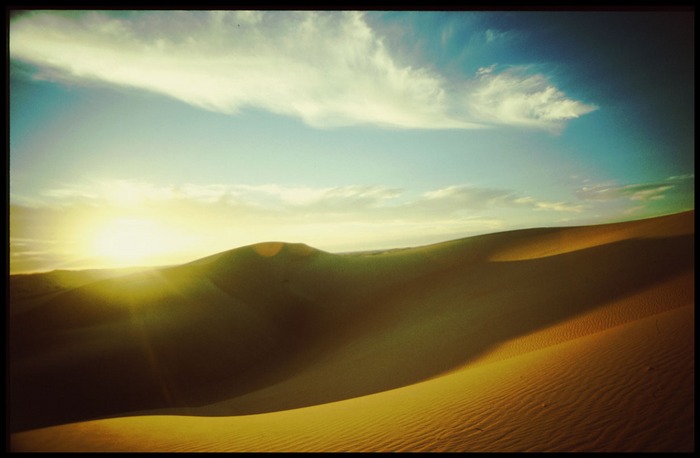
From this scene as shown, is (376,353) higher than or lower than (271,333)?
higher

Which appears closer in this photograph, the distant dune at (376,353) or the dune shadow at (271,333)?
the distant dune at (376,353)

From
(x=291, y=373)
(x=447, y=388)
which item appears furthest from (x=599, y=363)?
(x=291, y=373)

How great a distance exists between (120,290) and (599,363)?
Answer: 25.9 metres

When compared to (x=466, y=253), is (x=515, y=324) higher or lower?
lower

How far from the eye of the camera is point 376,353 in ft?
49.9

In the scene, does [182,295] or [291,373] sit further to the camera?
[182,295]

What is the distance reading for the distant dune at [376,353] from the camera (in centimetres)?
553

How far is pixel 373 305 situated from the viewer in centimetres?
2436

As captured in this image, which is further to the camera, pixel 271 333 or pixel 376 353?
pixel 271 333

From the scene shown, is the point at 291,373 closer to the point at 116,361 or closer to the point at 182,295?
the point at 116,361

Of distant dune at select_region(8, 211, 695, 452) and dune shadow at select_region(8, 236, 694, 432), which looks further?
dune shadow at select_region(8, 236, 694, 432)

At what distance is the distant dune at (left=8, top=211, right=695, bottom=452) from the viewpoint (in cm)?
553

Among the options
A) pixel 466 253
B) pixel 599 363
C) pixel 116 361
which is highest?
pixel 466 253
